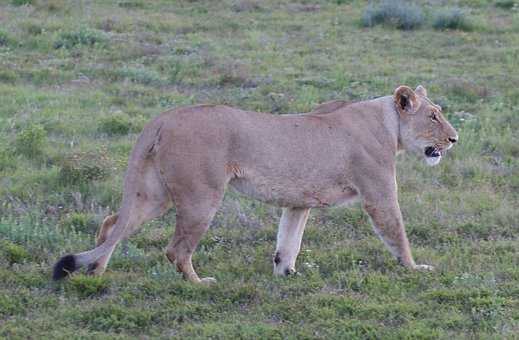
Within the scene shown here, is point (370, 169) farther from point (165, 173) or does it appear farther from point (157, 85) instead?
point (157, 85)

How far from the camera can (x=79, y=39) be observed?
44.6 ft

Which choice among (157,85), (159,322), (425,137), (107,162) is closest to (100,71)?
(157,85)

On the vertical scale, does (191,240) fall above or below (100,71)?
above

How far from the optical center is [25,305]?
561 centimetres

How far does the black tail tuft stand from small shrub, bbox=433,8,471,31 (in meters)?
11.0

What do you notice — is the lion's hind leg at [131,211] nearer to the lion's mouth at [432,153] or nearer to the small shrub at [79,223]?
the small shrub at [79,223]

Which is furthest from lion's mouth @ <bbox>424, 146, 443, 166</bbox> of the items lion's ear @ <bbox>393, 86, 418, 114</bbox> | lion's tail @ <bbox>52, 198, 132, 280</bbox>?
lion's tail @ <bbox>52, 198, 132, 280</bbox>

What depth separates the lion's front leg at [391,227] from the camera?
249 inches

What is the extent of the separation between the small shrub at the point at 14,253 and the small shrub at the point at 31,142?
2.37 meters

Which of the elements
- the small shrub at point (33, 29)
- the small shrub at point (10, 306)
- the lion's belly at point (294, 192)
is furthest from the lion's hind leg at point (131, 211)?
the small shrub at point (33, 29)

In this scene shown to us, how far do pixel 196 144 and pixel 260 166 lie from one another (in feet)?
1.52

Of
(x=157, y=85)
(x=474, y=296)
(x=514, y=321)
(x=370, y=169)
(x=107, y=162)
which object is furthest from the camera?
(x=157, y=85)

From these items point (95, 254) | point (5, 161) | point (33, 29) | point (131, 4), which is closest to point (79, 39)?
point (33, 29)

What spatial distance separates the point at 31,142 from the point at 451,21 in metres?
8.76
